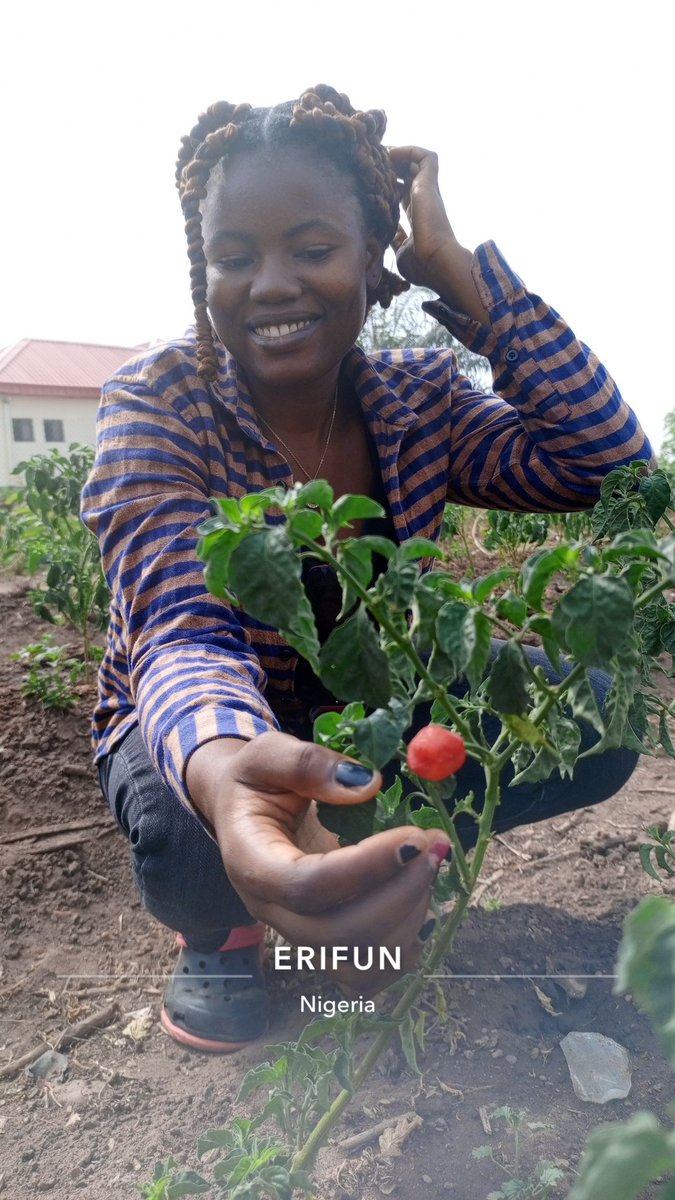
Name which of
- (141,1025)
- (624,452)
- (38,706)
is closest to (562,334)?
(624,452)

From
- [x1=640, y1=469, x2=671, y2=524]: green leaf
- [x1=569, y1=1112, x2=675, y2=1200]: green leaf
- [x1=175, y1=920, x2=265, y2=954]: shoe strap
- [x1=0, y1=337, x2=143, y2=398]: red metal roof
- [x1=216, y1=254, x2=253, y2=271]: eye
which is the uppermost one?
Answer: [x1=216, y1=254, x2=253, y2=271]: eye

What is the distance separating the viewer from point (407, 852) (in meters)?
0.59

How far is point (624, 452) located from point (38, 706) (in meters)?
1.45

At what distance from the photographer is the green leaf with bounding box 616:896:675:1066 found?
33 cm

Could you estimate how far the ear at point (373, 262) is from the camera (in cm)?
142

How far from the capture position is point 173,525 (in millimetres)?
1182

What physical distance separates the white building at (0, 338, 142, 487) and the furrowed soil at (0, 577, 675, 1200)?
12645 millimetres

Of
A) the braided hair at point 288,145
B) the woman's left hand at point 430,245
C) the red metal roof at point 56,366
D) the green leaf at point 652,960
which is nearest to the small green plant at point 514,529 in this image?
the woman's left hand at point 430,245

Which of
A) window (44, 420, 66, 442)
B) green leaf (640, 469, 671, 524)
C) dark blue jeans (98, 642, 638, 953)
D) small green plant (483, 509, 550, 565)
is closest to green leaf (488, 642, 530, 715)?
green leaf (640, 469, 671, 524)

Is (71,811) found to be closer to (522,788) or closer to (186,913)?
(186,913)

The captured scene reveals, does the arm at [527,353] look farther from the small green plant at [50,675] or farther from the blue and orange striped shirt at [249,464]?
the small green plant at [50,675]

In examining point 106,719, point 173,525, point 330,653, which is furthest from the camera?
point 106,719

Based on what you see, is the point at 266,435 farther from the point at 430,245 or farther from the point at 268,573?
the point at 268,573

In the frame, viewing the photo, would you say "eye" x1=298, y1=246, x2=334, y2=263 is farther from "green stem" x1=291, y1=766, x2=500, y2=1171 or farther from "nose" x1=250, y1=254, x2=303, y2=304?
"green stem" x1=291, y1=766, x2=500, y2=1171
